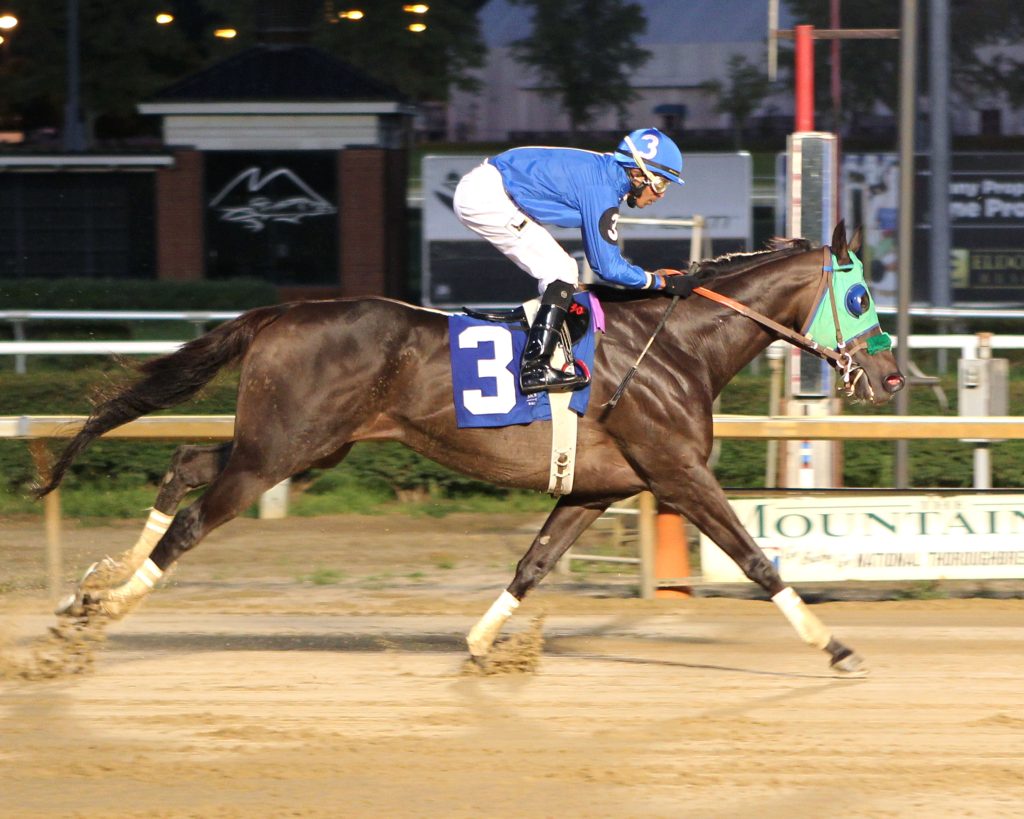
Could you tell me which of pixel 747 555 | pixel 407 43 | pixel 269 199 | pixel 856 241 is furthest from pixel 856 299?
pixel 407 43

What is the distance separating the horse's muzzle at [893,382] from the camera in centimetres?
556

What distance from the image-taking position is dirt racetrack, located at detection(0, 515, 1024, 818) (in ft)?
13.4

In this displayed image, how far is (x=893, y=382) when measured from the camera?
5582 mm

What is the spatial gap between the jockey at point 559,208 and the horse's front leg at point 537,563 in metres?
0.55

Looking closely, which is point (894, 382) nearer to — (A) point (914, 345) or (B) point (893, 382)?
(B) point (893, 382)

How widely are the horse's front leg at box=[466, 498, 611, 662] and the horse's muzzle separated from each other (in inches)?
44.1

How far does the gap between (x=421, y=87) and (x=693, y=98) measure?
9.92 m

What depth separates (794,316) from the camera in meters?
5.68

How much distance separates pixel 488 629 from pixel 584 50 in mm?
22027

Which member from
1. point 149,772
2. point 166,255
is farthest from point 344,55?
point 149,772

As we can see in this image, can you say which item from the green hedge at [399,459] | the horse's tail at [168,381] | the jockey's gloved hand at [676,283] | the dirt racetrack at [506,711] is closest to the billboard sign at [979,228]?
the green hedge at [399,459]

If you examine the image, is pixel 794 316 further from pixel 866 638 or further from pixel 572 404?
pixel 866 638

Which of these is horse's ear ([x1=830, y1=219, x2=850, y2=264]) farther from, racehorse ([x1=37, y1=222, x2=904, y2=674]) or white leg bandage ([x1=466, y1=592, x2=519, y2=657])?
white leg bandage ([x1=466, y1=592, x2=519, y2=657])

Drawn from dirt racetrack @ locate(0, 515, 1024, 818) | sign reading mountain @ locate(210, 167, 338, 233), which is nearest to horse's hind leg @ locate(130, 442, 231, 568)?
dirt racetrack @ locate(0, 515, 1024, 818)
